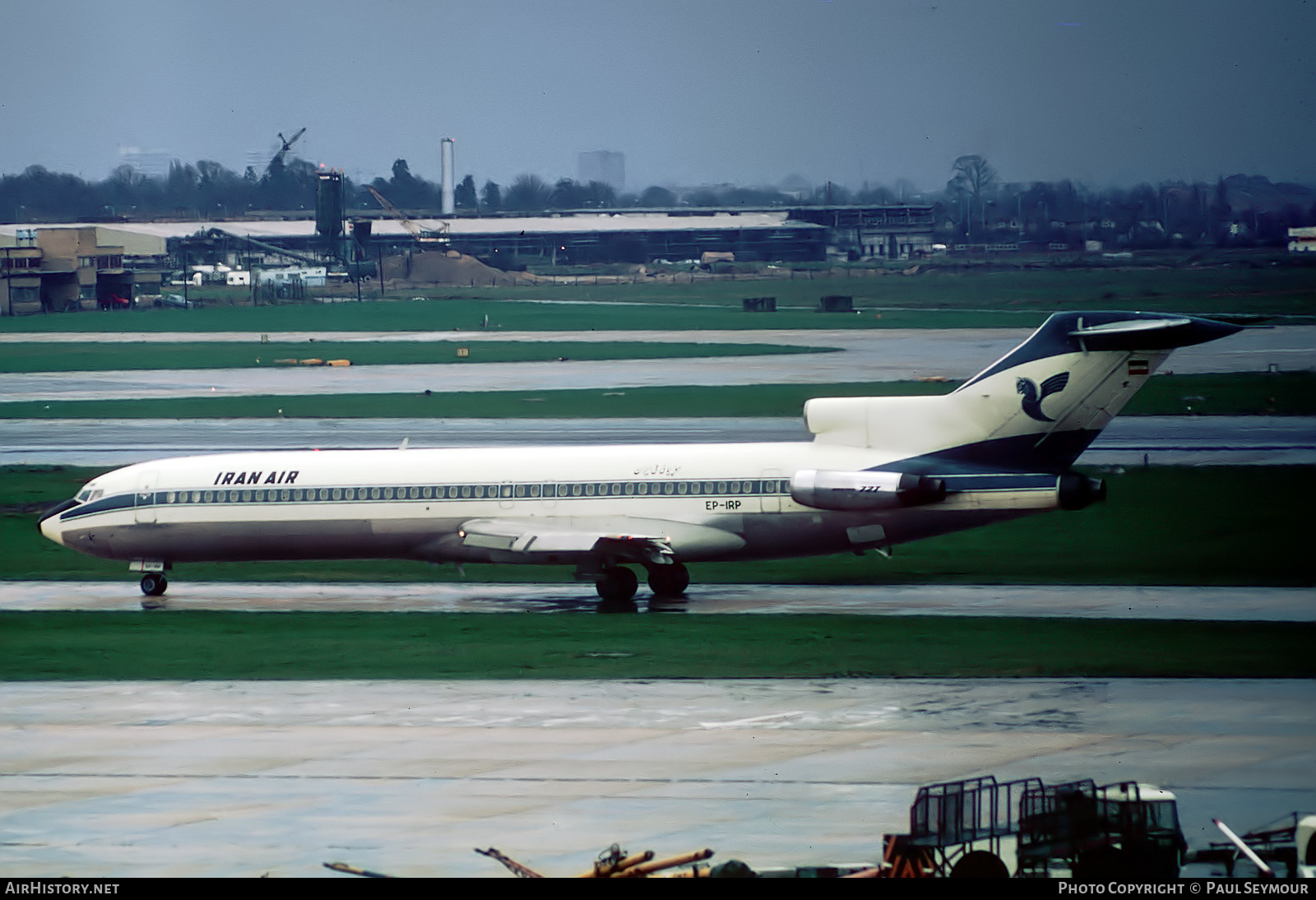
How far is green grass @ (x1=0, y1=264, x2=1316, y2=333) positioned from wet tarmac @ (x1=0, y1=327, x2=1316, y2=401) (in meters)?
4.14

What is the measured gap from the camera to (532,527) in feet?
120

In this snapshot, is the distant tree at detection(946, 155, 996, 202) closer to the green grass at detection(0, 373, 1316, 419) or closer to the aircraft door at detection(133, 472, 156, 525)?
the green grass at detection(0, 373, 1316, 419)

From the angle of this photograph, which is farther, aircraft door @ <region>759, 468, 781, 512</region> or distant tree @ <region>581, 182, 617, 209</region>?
distant tree @ <region>581, 182, 617, 209</region>

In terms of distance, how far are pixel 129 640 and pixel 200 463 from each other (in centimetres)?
790

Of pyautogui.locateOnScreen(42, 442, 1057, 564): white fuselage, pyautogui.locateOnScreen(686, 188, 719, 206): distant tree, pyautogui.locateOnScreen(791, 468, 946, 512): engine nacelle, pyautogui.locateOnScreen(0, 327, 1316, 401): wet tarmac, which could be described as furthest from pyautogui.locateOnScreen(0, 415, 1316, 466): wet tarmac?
pyautogui.locateOnScreen(686, 188, 719, 206): distant tree

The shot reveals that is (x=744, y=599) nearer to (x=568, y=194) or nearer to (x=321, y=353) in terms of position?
(x=321, y=353)

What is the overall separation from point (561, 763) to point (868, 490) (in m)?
13.0

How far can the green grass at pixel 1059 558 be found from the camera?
38.4 m

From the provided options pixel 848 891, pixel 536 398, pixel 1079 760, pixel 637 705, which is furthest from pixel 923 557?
pixel 536 398

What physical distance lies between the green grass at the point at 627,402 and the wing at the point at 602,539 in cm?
3360

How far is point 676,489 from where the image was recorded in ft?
118

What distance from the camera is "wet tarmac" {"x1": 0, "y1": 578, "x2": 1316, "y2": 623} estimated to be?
33719 mm

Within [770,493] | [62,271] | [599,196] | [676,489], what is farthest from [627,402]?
[599,196]

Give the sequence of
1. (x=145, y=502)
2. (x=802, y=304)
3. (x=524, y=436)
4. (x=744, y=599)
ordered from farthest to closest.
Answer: (x=802, y=304), (x=524, y=436), (x=145, y=502), (x=744, y=599)
